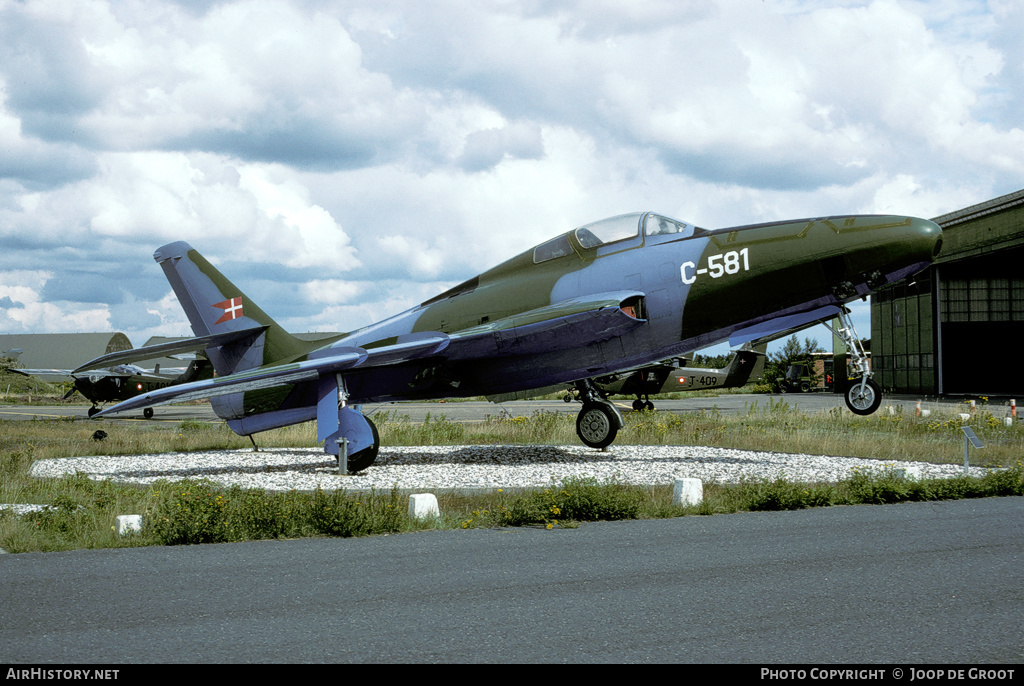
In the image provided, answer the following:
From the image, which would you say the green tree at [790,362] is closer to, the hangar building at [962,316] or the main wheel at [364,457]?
the hangar building at [962,316]

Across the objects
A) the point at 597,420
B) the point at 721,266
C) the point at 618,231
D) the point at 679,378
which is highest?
the point at 618,231

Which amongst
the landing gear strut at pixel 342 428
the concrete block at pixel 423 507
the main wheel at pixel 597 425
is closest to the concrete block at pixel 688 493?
the concrete block at pixel 423 507

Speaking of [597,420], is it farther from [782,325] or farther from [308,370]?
[308,370]

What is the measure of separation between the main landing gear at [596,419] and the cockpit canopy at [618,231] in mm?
3177

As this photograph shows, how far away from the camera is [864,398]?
12.1m

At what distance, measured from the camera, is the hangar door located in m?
45.1

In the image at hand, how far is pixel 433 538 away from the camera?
8.16 meters

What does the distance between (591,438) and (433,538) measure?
29.3ft

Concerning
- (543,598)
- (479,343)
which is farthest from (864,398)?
(543,598)

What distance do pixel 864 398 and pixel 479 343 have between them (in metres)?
6.48

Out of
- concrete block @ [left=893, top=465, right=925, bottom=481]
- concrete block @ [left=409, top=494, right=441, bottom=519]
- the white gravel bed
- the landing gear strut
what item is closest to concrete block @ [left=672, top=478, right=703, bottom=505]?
the white gravel bed

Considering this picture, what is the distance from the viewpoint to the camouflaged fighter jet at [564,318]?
40.3 ft
